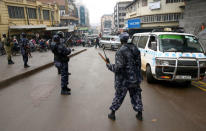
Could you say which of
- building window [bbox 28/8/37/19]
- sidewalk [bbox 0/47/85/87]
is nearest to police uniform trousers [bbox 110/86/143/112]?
sidewalk [bbox 0/47/85/87]

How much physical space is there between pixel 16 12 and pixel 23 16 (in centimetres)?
148

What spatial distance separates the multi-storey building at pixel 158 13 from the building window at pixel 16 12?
21134mm

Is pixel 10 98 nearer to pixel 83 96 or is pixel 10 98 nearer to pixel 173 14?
pixel 83 96

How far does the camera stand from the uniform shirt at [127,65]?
3016mm

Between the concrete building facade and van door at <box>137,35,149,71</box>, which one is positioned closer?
van door at <box>137,35,149,71</box>

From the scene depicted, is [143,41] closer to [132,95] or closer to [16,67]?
[132,95]

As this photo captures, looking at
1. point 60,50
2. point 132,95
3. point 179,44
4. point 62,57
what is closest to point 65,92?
point 62,57

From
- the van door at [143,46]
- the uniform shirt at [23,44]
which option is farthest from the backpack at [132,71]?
the uniform shirt at [23,44]

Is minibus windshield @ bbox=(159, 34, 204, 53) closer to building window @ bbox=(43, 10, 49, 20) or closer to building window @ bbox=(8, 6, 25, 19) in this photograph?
building window @ bbox=(8, 6, 25, 19)

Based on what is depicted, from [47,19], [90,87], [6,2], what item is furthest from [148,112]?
[47,19]

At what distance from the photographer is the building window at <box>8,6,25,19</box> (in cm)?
2090

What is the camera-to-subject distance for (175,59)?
16.2ft

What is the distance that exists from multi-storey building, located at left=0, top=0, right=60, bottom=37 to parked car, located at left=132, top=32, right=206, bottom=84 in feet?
53.7

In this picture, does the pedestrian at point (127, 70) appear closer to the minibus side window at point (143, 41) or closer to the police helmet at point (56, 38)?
the police helmet at point (56, 38)
